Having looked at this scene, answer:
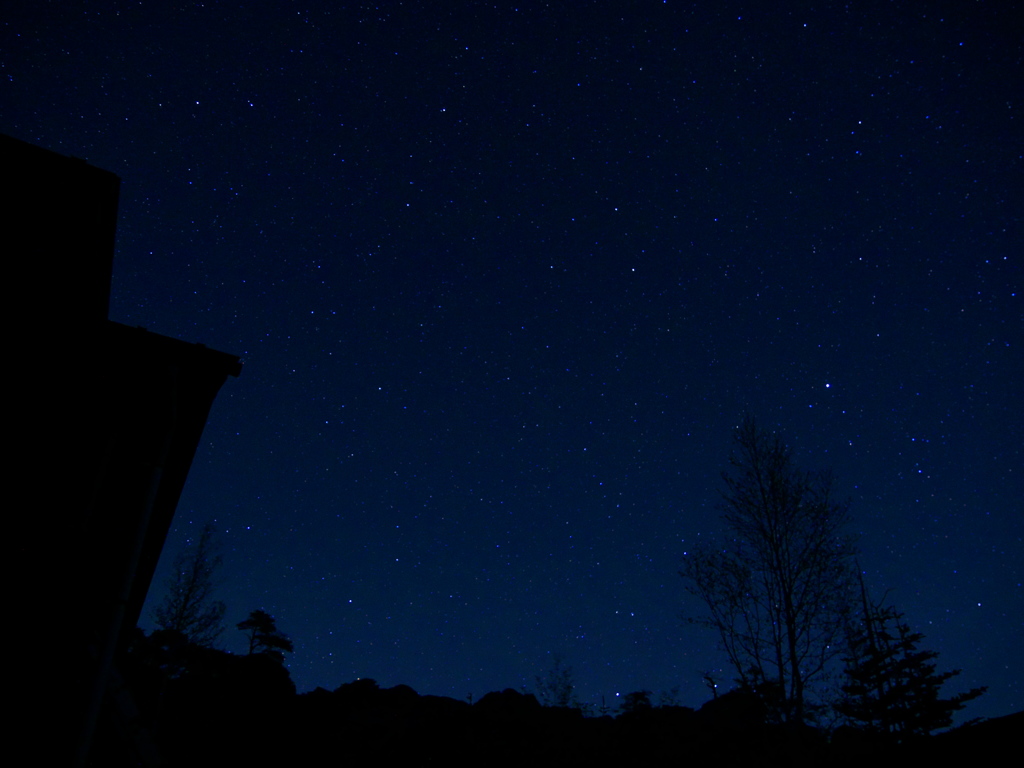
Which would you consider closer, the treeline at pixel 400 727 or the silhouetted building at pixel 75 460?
the silhouetted building at pixel 75 460

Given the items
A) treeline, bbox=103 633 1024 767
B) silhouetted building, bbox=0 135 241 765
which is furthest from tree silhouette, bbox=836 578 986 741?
silhouetted building, bbox=0 135 241 765

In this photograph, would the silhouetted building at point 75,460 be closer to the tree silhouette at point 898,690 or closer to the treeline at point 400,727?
the treeline at point 400,727

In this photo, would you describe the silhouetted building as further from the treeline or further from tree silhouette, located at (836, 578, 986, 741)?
tree silhouette, located at (836, 578, 986, 741)

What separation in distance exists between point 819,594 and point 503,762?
51.6ft

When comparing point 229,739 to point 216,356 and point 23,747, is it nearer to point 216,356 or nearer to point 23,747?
point 23,747

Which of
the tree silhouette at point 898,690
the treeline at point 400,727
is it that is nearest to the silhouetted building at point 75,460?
the treeline at point 400,727

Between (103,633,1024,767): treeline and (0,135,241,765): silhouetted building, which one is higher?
(0,135,241,765): silhouetted building

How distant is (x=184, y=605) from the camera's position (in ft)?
88.9

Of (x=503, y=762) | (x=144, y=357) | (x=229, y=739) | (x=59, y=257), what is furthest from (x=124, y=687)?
(x=229, y=739)

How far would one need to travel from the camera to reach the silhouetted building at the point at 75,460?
454 centimetres

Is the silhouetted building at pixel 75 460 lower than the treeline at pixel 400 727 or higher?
higher

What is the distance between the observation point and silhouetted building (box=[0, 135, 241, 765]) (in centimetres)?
454

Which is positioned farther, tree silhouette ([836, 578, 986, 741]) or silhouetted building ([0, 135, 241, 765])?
tree silhouette ([836, 578, 986, 741])

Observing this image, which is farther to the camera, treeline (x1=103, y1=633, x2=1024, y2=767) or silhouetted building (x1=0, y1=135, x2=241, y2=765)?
treeline (x1=103, y1=633, x2=1024, y2=767)
